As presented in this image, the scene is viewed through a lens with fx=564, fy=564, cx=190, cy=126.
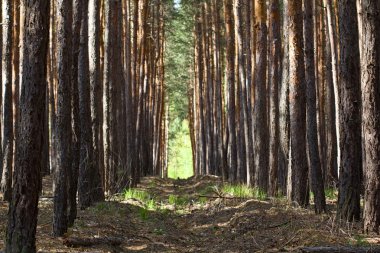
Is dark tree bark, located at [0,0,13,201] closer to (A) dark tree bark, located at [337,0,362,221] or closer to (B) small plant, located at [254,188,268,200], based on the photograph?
(B) small plant, located at [254,188,268,200]

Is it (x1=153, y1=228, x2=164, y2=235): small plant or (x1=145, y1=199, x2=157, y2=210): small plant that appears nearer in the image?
(x1=153, y1=228, x2=164, y2=235): small plant

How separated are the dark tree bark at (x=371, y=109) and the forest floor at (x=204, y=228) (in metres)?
0.42

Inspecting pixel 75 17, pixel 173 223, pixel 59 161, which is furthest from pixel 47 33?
pixel 173 223

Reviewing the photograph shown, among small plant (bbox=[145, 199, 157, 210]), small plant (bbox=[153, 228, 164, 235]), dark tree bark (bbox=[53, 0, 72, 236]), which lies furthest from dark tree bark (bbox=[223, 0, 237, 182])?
dark tree bark (bbox=[53, 0, 72, 236])

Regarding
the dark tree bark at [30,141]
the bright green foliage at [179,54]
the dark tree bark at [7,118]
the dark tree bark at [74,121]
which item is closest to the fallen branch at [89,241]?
the dark tree bark at [74,121]

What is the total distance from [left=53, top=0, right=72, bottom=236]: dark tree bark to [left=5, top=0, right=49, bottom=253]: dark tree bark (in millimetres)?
2008

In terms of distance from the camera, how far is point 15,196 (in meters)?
6.27

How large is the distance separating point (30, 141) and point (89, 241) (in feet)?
7.98

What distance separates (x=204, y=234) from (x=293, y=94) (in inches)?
134

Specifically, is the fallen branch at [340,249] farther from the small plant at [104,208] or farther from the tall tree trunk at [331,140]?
the tall tree trunk at [331,140]

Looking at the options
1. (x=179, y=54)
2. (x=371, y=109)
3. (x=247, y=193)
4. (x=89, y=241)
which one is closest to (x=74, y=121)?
(x=89, y=241)

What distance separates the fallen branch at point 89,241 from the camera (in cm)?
789

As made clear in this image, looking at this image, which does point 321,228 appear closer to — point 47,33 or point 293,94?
point 293,94

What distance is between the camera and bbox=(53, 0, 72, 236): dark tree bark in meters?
8.45
